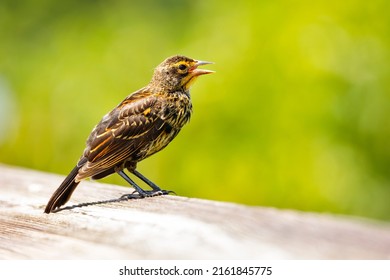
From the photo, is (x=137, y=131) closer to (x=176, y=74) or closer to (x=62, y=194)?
(x=176, y=74)

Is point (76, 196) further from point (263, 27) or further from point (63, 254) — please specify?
point (263, 27)

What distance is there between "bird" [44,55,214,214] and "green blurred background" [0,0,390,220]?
1102 mm

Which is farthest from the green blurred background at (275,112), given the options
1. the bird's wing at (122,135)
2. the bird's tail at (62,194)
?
the bird's tail at (62,194)

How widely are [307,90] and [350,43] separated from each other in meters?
0.51

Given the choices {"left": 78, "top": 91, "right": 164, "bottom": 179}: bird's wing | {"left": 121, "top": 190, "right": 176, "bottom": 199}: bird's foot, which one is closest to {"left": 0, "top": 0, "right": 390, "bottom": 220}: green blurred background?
{"left": 78, "top": 91, "right": 164, "bottom": 179}: bird's wing

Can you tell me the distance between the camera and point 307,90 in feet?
20.3

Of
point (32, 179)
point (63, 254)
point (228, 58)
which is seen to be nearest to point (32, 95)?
point (228, 58)

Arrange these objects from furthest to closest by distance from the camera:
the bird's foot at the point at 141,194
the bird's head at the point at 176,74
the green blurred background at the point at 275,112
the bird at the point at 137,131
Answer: the green blurred background at the point at 275,112 < the bird's head at the point at 176,74 < the bird at the point at 137,131 < the bird's foot at the point at 141,194

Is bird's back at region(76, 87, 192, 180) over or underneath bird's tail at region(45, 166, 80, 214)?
over

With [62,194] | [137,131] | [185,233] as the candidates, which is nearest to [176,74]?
[137,131]

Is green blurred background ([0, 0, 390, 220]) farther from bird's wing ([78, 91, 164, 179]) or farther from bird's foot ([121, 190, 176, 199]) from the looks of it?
bird's foot ([121, 190, 176, 199])

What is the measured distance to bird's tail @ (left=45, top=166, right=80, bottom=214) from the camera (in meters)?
4.09

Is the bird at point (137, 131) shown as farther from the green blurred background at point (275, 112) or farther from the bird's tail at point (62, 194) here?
the green blurred background at point (275, 112)

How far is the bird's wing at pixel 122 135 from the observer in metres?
4.76
